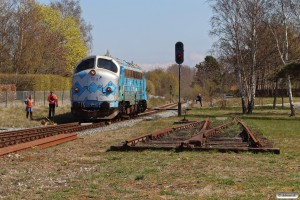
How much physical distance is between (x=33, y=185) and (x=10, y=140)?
298 inches

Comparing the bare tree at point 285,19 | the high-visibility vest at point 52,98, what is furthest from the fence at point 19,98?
the bare tree at point 285,19

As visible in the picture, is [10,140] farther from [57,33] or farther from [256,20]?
[57,33]

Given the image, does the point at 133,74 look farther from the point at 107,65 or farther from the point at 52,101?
the point at 52,101

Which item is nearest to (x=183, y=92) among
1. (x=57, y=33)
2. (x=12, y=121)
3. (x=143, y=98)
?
(x=57, y=33)

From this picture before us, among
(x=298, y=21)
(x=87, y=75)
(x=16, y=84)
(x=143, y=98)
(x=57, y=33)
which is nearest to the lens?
(x=87, y=75)

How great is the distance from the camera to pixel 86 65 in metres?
24.6

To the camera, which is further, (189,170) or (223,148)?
(223,148)

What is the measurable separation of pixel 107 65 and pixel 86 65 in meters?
1.14

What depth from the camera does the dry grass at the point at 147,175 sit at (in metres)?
6.85

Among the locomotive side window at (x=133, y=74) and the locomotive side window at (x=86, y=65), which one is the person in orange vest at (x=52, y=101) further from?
the locomotive side window at (x=133, y=74)

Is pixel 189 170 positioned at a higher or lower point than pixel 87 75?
lower

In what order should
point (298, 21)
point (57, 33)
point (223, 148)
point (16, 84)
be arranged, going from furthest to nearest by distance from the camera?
point (57, 33) → point (16, 84) → point (298, 21) → point (223, 148)

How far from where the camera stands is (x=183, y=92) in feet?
295

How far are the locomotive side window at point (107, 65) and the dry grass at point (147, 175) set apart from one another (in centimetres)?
1247
